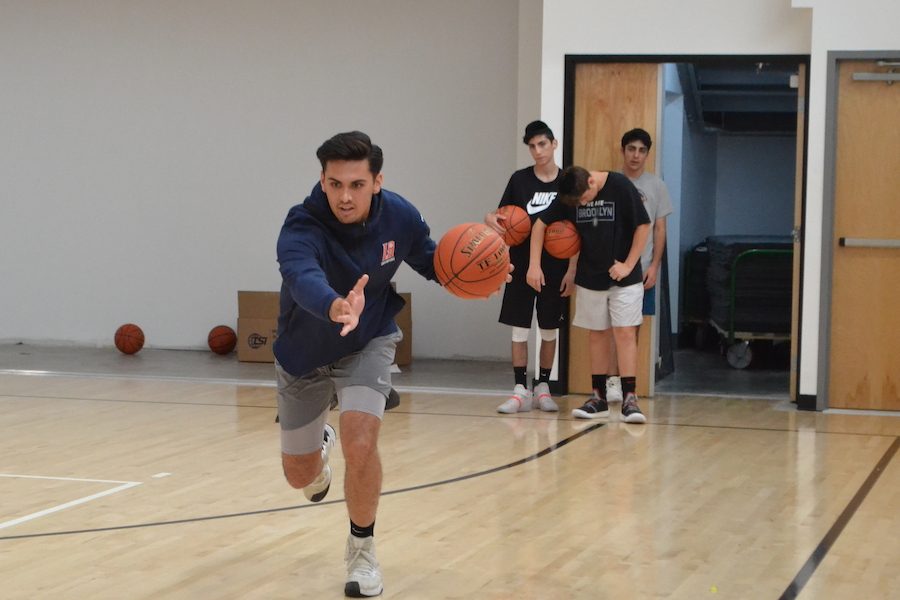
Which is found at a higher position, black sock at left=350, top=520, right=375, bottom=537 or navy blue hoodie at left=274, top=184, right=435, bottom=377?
navy blue hoodie at left=274, top=184, right=435, bottom=377

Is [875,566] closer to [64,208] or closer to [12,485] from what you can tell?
[12,485]

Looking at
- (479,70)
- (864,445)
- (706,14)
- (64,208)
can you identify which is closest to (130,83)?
(64,208)

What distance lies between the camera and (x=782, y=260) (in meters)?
10.8

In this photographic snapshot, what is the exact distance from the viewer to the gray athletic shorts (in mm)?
4105

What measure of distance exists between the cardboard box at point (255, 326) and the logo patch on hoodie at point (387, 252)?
651 cm

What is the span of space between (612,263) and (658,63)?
1.71 meters

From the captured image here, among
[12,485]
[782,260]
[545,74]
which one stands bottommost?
[12,485]

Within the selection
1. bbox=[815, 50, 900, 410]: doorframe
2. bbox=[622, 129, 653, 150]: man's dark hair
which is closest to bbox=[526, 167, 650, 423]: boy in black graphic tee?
bbox=[622, 129, 653, 150]: man's dark hair

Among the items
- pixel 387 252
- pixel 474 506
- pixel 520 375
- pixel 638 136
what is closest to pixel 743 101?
pixel 638 136

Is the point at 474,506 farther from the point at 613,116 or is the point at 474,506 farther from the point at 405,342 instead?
the point at 405,342

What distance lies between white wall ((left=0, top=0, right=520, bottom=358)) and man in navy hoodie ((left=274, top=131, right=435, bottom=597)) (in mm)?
6552

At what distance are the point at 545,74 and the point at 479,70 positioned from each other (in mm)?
2255

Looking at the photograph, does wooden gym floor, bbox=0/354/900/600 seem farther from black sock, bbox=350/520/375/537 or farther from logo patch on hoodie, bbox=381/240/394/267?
logo patch on hoodie, bbox=381/240/394/267

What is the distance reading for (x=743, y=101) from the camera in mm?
13000
